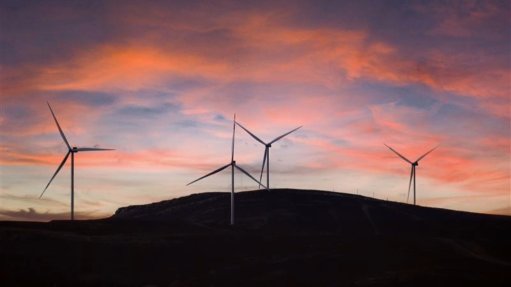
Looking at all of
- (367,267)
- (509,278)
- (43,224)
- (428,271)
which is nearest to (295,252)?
(367,267)

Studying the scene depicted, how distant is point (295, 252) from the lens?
12619cm

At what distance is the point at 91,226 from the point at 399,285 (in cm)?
7728

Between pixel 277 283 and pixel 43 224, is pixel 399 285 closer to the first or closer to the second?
pixel 277 283

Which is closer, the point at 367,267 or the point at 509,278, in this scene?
the point at 509,278

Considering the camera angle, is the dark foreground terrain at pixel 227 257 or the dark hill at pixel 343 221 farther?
the dark hill at pixel 343 221

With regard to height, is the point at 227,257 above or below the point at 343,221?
below

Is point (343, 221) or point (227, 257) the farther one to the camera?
point (343, 221)

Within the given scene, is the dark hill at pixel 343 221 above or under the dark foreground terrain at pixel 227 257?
above

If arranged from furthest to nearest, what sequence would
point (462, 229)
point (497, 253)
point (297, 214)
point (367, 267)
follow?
point (297, 214) → point (462, 229) → point (497, 253) → point (367, 267)

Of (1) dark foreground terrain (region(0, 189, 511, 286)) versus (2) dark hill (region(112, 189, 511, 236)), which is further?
(2) dark hill (region(112, 189, 511, 236))

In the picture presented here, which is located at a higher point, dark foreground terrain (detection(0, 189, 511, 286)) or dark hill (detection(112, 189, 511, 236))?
dark hill (detection(112, 189, 511, 236))

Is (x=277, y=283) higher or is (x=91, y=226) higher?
(x=91, y=226)

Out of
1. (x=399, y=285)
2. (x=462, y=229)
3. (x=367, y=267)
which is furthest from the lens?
(x=462, y=229)

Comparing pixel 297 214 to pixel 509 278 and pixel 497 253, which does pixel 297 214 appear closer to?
pixel 497 253
